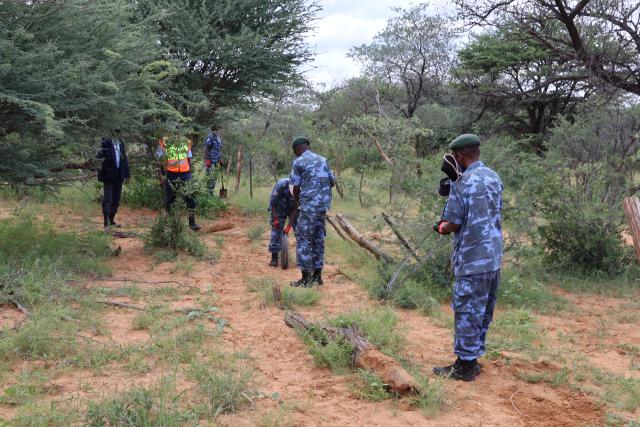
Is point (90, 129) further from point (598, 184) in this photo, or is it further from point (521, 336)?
point (598, 184)

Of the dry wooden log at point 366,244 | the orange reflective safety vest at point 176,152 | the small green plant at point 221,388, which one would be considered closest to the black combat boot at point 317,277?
the dry wooden log at point 366,244

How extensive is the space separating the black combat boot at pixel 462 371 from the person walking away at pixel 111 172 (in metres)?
6.07

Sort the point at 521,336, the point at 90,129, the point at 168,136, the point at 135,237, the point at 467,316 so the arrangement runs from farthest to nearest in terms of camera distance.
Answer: the point at 135,237
the point at 168,136
the point at 90,129
the point at 521,336
the point at 467,316

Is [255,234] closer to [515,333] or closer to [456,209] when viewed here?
[515,333]

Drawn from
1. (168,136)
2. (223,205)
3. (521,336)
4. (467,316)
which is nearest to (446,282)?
(521,336)

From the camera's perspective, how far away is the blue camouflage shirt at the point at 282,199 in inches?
309

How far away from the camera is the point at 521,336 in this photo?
224 inches

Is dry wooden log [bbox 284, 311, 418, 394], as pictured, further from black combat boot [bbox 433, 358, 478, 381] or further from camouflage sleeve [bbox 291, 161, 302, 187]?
camouflage sleeve [bbox 291, 161, 302, 187]

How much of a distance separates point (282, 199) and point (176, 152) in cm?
220

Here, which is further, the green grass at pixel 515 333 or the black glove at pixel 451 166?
the green grass at pixel 515 333

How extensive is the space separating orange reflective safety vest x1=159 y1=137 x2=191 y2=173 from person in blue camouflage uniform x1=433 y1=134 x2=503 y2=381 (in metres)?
4.98

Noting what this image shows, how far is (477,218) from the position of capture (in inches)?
172

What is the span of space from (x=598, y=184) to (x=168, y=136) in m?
6.24

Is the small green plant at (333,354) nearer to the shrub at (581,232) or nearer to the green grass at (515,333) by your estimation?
the green grass at (515,333)
